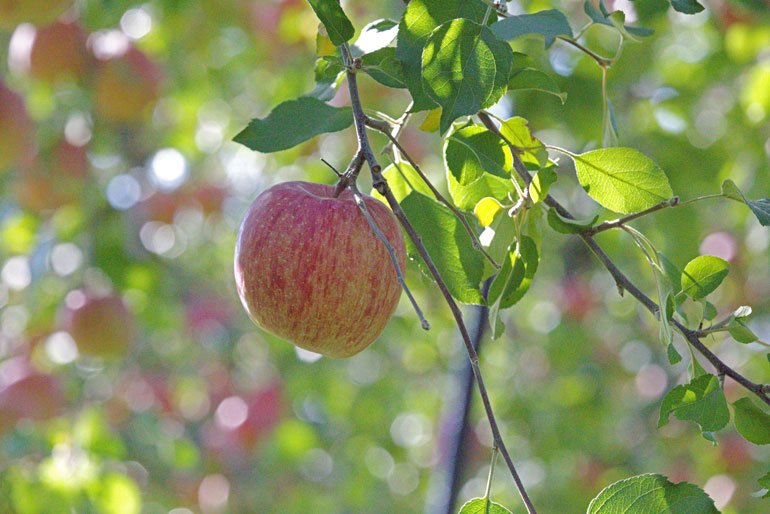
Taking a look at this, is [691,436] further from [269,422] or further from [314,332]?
[314,332]

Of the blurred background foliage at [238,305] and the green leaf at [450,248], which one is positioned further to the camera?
the blurred background foliage at [238,305]

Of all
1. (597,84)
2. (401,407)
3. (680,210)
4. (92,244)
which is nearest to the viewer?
(597,84)

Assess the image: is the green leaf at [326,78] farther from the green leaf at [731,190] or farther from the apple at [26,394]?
the apple at [26,394]

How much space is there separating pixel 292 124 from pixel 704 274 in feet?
1.32

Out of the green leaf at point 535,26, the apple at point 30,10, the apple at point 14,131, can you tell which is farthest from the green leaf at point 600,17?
the apple at point 14,131

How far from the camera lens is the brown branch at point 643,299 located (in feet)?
2.09

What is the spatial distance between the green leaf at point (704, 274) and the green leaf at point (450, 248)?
0.19 meters

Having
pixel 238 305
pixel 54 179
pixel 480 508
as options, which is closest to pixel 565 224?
pixel 480 508

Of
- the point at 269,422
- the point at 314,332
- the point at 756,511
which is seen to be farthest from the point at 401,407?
the point at 314,332

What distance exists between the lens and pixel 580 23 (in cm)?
219

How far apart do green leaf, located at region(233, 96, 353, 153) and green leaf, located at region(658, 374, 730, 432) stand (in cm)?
38

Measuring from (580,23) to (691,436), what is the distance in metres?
1.48

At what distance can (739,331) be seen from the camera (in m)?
0.64

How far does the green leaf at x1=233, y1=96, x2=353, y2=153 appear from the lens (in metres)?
0.70
